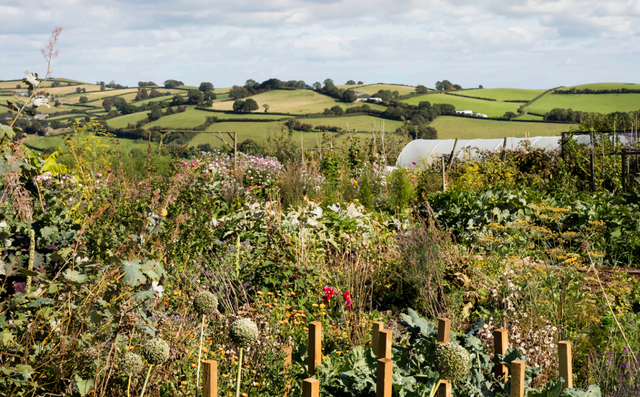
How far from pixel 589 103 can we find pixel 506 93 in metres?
9.90

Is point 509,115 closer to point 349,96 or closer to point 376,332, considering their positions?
point 349,96

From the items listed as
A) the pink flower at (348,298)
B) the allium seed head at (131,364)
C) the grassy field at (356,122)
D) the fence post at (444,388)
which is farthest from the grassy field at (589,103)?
the allium seed head at (131,364)

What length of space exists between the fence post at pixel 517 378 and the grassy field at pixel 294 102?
42.5 m

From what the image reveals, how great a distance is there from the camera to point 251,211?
17.5ft

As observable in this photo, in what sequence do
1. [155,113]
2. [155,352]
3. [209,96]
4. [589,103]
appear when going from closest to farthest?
[155,352]
[589,103]
[155,113]
[209,96]

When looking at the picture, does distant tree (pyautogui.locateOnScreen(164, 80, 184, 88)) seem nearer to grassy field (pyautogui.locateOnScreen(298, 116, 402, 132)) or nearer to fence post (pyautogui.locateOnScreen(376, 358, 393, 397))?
grassy field (pyautogui.locateOnScreen(298, 116, 402, 132))

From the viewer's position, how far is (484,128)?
114 ft

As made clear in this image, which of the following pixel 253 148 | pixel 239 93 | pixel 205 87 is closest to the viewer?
pixel 253 148

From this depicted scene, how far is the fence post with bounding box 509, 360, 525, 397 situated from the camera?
1.62 metres

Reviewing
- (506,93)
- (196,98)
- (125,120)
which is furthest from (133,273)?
(506,93)

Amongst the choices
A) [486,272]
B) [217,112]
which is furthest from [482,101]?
[486,272]

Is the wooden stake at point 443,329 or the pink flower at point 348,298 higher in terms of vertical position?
the wooden stake at point 443,329

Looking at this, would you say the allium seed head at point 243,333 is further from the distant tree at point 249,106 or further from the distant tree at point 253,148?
the distant tree at point 249,106

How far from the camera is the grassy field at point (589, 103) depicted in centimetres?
3841
